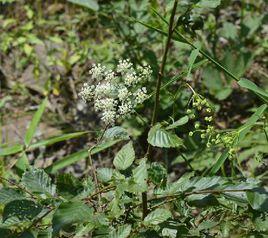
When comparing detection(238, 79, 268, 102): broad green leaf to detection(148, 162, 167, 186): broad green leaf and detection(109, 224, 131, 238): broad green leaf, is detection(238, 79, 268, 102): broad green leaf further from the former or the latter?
detection(109, 224, 131, 238): broad green leaf

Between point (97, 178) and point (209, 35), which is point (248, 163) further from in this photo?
point (97, 178)

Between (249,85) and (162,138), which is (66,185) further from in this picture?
(249,85)

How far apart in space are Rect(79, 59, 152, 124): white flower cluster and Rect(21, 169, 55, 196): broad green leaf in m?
0.23

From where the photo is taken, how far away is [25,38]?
373cm

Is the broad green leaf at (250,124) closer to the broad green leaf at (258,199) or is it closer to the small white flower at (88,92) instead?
the broad green leaf at (258,199)

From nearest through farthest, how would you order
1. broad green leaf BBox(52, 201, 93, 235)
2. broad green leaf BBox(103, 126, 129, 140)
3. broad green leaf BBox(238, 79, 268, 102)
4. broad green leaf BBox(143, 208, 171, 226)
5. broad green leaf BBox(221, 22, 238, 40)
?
broad green leaf BBox(52, 201, 93, 235) < broad green leaf BBox(143, 208, 171, 226) < broad green leaf BBox(103, 126, 129, 140) < broad green leaf BBox(238, 79, 268, 102) < broad green leaf BBox(221, 22, 238, 40)

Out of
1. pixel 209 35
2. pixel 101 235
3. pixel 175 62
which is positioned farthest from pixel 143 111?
pixel 101 235

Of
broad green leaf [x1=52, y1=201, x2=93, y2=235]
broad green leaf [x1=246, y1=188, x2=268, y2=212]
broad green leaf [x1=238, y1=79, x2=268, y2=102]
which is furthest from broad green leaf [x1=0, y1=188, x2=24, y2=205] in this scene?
broad green leaf [x1=238, y1=79, x2=268, y2=102]

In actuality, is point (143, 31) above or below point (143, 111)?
above

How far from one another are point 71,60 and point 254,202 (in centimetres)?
248

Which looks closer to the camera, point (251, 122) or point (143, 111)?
point (251, 122)

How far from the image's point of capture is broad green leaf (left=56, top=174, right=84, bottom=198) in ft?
4.69

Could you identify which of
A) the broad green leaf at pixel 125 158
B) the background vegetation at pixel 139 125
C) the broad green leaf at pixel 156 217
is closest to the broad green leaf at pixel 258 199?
the background vegetation at pixel 139 125

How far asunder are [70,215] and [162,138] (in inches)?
11.2
